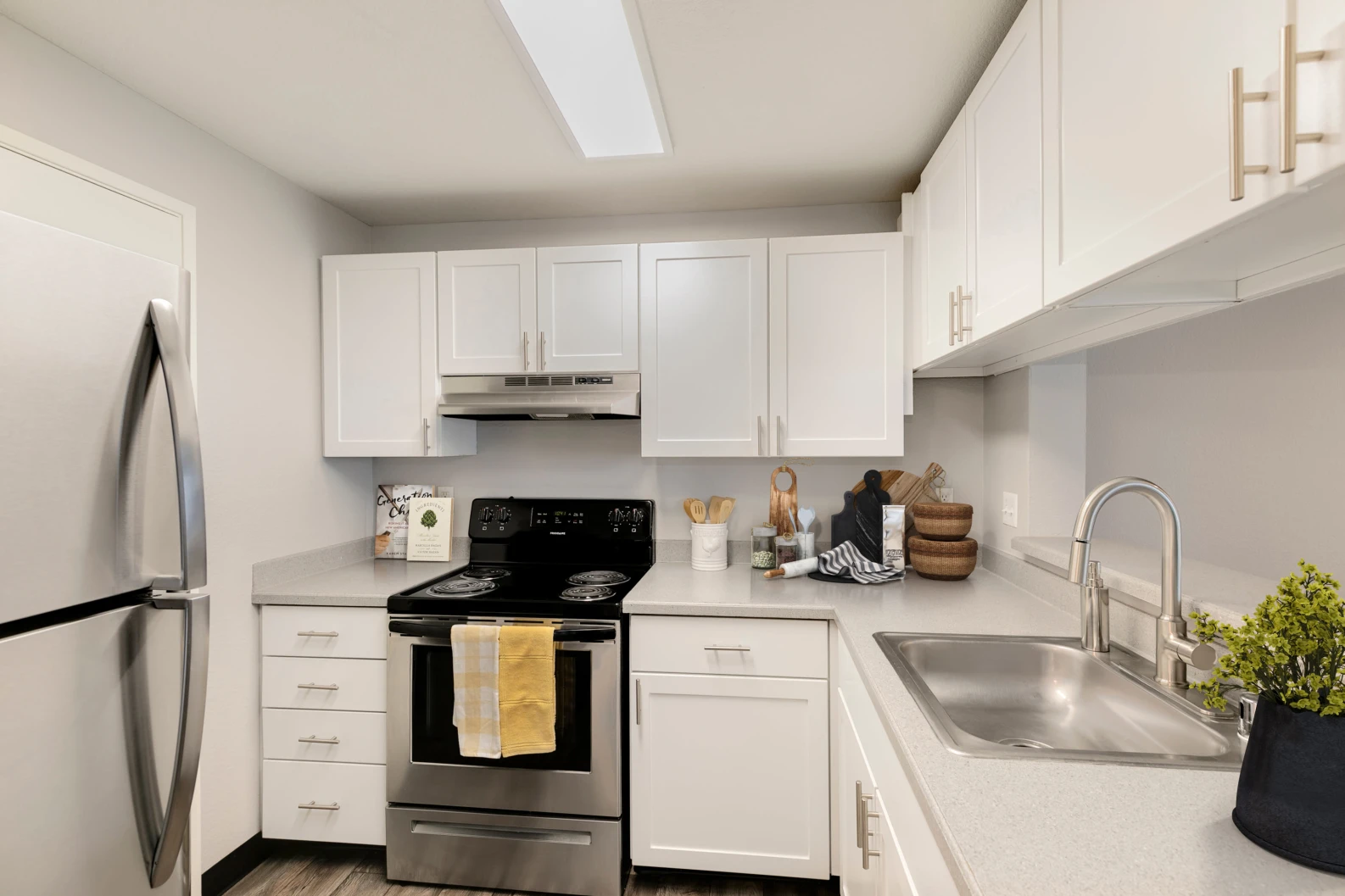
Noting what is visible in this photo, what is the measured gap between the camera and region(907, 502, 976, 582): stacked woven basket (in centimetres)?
220

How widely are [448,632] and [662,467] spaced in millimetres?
1033

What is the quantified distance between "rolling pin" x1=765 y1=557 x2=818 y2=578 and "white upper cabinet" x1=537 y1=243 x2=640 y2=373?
2.78ft

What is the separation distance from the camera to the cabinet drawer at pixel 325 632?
2115 mm

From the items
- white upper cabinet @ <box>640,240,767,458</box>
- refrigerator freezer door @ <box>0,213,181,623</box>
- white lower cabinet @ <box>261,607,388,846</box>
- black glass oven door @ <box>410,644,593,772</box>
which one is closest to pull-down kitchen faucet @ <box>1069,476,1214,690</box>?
white upper cabinet @ <box>640,240,767,458</box>

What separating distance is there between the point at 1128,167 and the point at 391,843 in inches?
97.5

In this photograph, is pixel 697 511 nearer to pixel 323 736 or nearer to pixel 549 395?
pixel 549 395

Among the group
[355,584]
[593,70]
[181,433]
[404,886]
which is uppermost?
[593,70]

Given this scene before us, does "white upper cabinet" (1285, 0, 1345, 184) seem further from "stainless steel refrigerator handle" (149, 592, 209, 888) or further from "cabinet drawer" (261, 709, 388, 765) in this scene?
"cabinet drawer" (261, 709, 388, 765)

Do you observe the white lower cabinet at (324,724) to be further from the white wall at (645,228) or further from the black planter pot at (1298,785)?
the black planter pot at (1298,785)

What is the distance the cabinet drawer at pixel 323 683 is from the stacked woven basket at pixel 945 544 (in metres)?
1.76

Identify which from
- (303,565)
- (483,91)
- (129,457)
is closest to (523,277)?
(483,91)

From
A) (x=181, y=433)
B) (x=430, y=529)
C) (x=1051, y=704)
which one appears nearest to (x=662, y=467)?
(x=430, y=529)

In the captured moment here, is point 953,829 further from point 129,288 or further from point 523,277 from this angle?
point 523,277

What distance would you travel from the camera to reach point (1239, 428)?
8.14 feet
